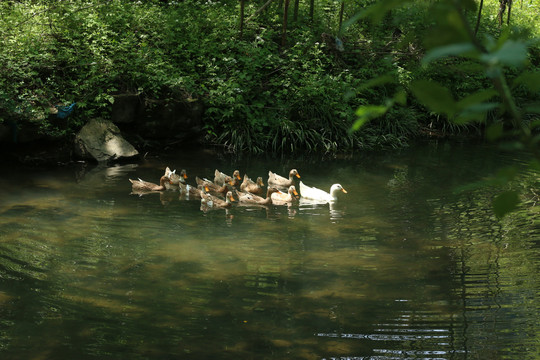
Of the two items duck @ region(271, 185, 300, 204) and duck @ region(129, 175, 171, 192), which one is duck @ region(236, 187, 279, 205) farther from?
duck @ region(129, 175, 171, 192)

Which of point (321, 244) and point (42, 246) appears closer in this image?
point (42, 246)

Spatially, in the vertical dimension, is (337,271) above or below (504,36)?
below

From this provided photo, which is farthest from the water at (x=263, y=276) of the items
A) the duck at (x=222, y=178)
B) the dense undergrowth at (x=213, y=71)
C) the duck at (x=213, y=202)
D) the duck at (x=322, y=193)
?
the dense undergrowth at (x=213, y=71)

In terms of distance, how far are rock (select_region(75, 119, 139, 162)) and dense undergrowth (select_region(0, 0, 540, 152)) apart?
A: 1.08 feet

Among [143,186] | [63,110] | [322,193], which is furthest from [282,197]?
[63,110]

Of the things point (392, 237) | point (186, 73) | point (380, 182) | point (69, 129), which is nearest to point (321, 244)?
point (392, 237)

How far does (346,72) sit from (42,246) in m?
11.9

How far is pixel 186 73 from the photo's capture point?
15641 millimetres

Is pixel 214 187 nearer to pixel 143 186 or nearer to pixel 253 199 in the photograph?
pixel 253 199

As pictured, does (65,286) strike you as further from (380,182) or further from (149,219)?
(380,182)

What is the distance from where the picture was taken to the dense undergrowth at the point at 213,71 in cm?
1359

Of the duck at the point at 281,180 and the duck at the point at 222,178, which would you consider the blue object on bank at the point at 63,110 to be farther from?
the duck at the point at 281,180

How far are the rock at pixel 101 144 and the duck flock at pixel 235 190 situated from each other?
1833 millimetres

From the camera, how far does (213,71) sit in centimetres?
1578
